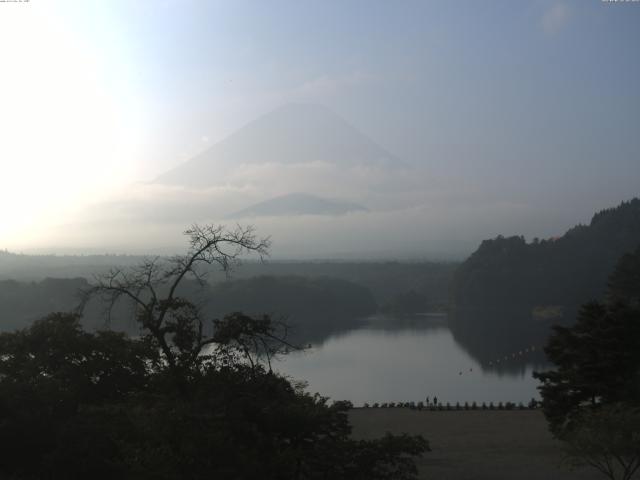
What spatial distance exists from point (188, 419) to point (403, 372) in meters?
27.5

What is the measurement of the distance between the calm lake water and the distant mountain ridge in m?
29.6

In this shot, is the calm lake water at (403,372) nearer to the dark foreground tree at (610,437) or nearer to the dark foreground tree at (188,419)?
the dark foreground tree at (610,437)

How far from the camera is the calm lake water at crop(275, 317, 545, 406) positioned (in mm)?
26328

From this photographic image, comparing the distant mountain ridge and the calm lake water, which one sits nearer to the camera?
the calm lake water

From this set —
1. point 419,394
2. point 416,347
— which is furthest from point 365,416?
point 416,347

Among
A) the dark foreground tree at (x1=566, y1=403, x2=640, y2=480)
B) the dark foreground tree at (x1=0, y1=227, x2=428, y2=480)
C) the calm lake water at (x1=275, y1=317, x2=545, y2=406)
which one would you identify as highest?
the dark foreground tree at (x1=0, y1=227, x2=428, y2=480)

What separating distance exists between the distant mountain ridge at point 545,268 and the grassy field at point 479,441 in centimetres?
5496

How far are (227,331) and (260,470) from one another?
1759 millimetres

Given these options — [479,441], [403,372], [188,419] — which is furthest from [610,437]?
[403,372]

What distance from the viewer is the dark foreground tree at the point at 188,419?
5.78 meters

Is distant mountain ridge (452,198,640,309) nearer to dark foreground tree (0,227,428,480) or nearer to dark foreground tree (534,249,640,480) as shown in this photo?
dark foreground tree (534,249,640,480)

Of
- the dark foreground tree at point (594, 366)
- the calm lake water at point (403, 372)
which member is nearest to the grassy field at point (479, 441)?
the dark foreground tree at point (594, 366)

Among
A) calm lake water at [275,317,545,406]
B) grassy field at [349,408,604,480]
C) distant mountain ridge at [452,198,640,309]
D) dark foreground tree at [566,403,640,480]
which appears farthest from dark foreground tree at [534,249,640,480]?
distant mountain ridge at [452,198,640,309]

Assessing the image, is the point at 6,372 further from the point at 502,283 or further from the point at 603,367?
the point at 502,283
